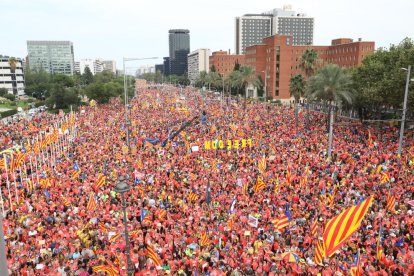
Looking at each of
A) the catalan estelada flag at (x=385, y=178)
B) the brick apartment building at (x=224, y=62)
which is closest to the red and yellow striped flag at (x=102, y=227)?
the catalan estelada flag at (x=385, y=178)

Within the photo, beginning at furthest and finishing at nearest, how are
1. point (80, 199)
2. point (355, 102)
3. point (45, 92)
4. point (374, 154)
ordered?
point (45, 92) → point (355, 102) → point (374, 154) → point (80, 199)

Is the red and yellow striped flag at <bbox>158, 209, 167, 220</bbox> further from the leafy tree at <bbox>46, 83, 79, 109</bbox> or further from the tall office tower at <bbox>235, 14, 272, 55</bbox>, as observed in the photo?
the tall office tower at <bbox>235, 14, 272, 55</bbox>

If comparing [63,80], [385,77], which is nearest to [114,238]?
[385,77]

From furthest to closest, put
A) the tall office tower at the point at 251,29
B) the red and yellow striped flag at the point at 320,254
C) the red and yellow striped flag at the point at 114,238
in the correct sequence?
the tall office tower at the point at 251,29 → the red and yellow striped flag at the point at 114,238 → the red and yellow striped flag at the point at 320,254

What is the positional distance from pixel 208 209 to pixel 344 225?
754 centimetres

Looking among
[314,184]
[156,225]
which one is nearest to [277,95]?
[314,184]

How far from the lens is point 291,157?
955 inches

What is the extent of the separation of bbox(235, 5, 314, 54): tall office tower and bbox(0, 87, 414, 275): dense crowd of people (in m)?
170

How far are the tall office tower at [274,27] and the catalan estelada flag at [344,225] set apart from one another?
183919 mm

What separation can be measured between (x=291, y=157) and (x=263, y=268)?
14.6 m

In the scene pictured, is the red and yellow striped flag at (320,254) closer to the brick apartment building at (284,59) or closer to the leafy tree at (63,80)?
the brick apartment building at (284,59)

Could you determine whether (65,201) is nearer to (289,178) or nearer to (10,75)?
(289,178)

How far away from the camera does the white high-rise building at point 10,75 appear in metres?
103

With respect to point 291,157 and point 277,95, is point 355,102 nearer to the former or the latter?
point 291,157
